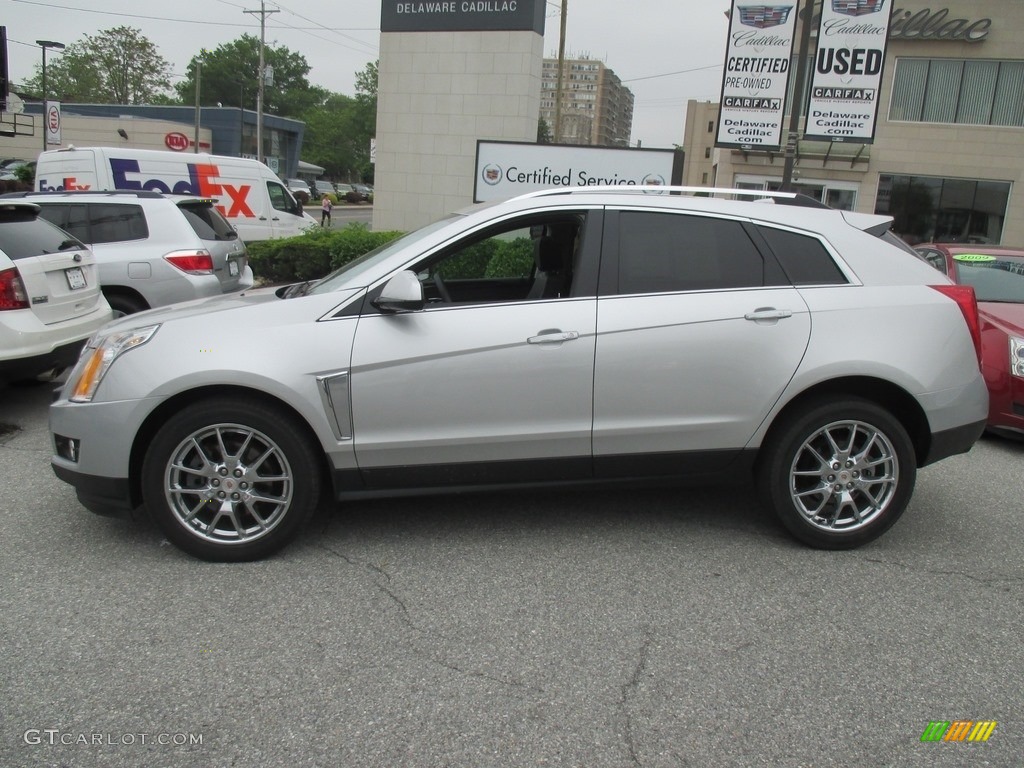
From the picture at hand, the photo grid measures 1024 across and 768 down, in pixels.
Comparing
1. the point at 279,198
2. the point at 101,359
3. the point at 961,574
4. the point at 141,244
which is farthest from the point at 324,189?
the point at 961,574

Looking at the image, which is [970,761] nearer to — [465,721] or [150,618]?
[465,721]

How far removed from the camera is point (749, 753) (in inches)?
107

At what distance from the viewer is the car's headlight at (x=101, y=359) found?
396cm

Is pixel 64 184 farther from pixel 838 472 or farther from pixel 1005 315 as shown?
pixel 838 472

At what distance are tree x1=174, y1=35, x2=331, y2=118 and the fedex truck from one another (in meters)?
103

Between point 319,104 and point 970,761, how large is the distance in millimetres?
130020

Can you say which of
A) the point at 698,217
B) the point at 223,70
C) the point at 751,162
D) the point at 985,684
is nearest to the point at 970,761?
the point at 985,684

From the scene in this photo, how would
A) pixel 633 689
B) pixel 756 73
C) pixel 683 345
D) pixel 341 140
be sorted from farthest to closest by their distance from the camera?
pixel 341 140
pixel 756 73
pixel 683 345
pixel 633 689

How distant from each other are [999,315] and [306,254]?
9934 millimetres

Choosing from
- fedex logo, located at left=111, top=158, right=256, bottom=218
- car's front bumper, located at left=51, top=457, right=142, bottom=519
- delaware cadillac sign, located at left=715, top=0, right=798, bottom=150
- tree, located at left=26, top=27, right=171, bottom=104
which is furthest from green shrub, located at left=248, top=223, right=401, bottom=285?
tree, located at left=26, top=27, right=171, bottom=104

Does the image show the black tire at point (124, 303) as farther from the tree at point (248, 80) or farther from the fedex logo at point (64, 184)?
the tree at point (248, 80)

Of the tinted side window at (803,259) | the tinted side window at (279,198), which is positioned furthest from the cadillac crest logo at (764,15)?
the tinted side window at (803,259)

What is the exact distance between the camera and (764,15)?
17.6 m

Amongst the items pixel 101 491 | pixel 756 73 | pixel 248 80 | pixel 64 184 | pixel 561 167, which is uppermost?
pixel 248 80
